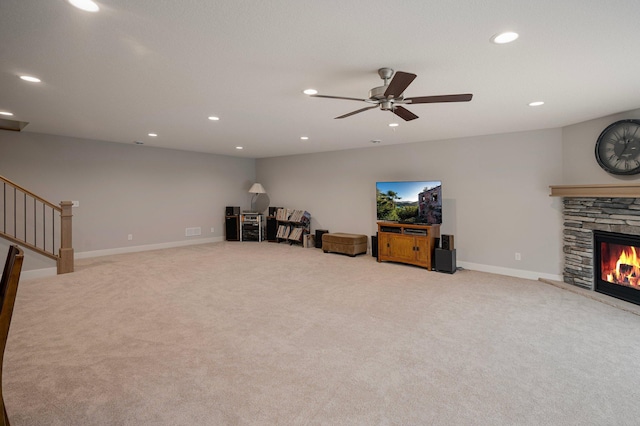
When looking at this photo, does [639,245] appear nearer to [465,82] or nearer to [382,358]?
[465,82]

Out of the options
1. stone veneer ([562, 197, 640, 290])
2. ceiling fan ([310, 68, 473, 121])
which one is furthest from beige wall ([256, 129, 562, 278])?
→ ceiling fan ([310, 68, 473, 121])

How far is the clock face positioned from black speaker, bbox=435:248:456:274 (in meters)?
2.26

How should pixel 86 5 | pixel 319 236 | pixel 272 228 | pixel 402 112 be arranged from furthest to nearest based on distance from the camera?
pixel 272 228 < pixel 319 236 < pixel 402 112 < pixel 86 5

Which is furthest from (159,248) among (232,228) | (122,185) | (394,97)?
(394,97)

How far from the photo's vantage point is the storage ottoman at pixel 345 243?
21.4ft

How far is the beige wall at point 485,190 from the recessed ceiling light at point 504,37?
340cm

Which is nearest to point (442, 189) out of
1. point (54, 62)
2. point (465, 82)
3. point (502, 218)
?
point (502, 218)

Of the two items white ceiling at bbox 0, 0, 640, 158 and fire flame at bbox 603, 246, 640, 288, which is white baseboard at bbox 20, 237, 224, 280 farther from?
fire flame at bbox 603, 246, 640, 288

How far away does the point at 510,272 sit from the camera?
5105mm

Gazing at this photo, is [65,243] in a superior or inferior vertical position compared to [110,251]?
superior

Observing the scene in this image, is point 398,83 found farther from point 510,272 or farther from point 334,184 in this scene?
point 334,184

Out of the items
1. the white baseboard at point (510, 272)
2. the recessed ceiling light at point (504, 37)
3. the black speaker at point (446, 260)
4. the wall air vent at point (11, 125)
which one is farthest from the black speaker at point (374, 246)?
the wall air vent at point (11, 125)

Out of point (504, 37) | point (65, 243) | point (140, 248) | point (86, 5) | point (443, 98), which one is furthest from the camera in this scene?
point (140, 248)

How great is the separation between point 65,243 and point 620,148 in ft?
26.1
